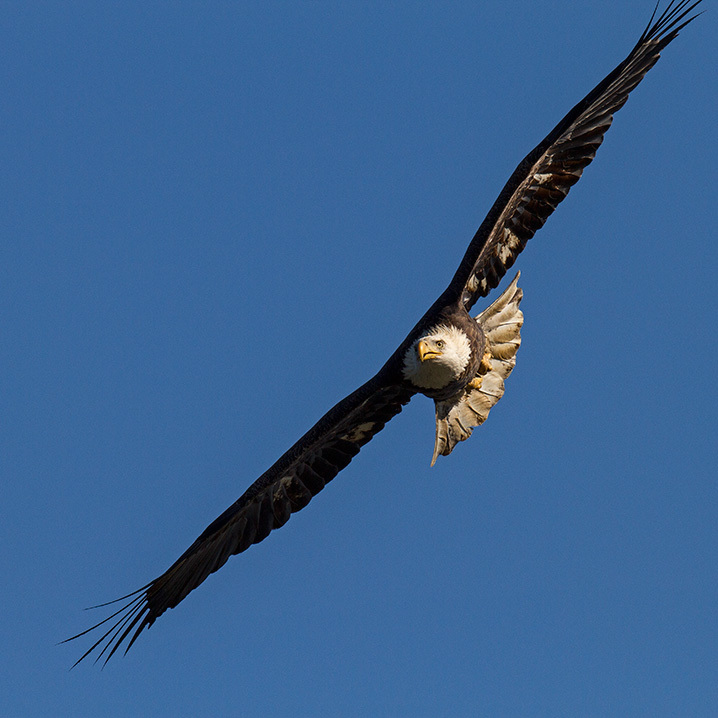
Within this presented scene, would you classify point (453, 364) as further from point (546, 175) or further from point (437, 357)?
point (546, 175)

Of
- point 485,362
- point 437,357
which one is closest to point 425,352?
point 437,357

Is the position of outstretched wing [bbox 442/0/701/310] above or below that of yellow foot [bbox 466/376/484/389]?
above

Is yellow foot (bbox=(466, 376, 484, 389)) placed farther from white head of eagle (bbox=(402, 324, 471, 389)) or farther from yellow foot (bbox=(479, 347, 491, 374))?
white head of eagle (bbox=(402, 324, 471, 389))

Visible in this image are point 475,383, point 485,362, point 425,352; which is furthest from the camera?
point 475,383

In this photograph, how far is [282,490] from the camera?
1105 centimetres

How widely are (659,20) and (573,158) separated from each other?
1176 mm

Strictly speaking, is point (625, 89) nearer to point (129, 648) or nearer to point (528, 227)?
point (528, 227)

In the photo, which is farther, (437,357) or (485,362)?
(485,362)

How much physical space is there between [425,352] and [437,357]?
111 millimetres

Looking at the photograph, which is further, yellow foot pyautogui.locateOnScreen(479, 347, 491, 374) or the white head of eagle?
yellow foot pyautogui.locateOnScreen(479, 347, 491, 374)

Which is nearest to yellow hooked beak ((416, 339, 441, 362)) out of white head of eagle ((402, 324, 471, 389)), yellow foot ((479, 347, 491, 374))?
white head of eagle ((402, 324, 471, 389))

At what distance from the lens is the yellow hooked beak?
1023 cm

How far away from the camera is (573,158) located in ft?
35.1

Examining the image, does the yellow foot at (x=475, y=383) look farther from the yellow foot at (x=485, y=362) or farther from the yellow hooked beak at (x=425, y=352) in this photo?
the yellow hooked beak at (x=425, y=352)
